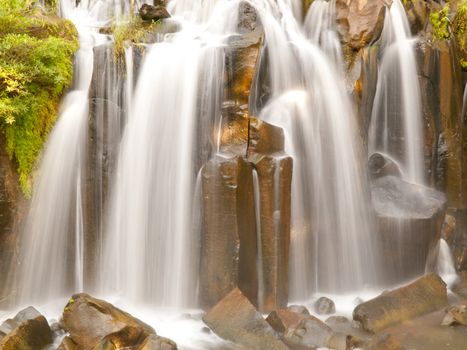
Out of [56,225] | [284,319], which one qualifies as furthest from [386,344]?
[56,225]

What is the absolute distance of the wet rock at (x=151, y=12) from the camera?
10.3 meters

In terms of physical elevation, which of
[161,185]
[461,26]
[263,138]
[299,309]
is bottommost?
[299,309]

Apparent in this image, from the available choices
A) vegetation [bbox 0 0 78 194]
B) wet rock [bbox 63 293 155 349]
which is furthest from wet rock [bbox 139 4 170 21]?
wet rock [bbox 63 293 155 349]

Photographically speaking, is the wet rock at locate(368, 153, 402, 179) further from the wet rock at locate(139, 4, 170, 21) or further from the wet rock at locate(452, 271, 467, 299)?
the wet rock at locate(139, 4, 170, 21)

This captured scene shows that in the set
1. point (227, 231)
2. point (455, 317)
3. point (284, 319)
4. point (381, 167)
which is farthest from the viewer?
point (381, 167)

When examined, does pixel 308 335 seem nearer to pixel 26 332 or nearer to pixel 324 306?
pixel 324 306

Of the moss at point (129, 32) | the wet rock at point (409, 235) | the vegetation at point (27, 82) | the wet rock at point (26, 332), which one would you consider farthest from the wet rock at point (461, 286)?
the vegetation at point (27, 82)

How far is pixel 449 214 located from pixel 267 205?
193 inches

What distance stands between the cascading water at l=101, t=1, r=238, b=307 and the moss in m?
0.58

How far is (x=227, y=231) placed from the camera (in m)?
6.91

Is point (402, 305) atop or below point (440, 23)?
below

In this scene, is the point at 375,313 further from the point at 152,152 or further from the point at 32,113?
the point at 32,113

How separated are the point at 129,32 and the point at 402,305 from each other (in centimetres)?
711

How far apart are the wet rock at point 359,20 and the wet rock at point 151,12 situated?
397cm
